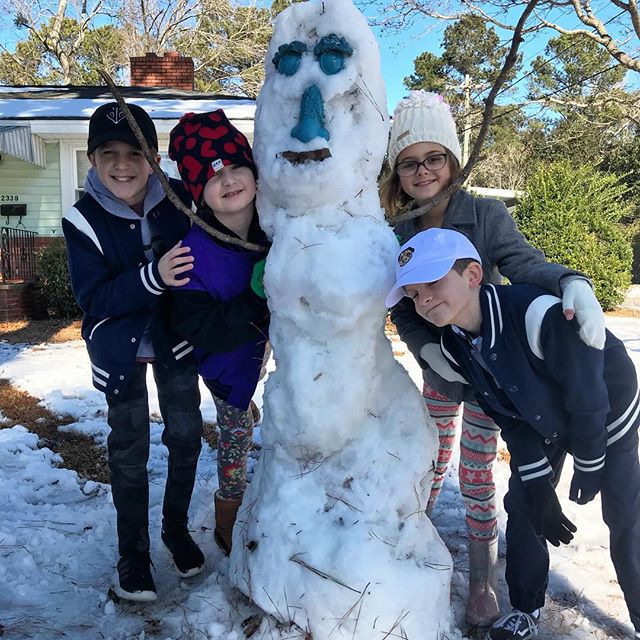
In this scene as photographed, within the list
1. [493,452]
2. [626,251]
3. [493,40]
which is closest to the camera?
[493,452]

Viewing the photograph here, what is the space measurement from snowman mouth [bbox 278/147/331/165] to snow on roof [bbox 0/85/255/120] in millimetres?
8042

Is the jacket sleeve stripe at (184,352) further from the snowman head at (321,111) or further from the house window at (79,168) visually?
the house window at (79,168)

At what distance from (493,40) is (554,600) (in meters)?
30.6

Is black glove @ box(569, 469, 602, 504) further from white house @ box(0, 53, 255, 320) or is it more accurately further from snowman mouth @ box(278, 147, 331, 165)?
white house @ box(0, 53, 255, 320)

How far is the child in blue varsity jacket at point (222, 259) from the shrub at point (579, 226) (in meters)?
10.1

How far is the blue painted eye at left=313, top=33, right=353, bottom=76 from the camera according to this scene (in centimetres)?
187

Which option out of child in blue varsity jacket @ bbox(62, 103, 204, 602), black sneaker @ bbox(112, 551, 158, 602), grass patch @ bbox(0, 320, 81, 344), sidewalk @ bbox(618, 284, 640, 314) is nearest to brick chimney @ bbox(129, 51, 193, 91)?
grass patch @ bbox(0, 320, 81, 344)

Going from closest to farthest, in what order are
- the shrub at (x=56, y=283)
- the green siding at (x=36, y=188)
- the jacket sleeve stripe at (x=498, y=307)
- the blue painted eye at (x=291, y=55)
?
the jacket sleeve stripe at (x=498, y=307)
the blue painted eye at (x=291, y=55)
the shrub at (x=56, y=283)
the green siding at (x=36, y=188)

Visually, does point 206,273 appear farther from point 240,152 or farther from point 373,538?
point 373,538

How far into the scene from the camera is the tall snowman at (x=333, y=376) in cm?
185

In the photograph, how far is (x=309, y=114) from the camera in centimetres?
186

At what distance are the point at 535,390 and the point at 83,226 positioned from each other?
164cm

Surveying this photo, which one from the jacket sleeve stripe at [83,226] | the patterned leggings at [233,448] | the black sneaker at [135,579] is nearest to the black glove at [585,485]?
the patterned leggings at [233,448]

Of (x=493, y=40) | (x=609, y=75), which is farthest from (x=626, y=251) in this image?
(x=493, y=40)
